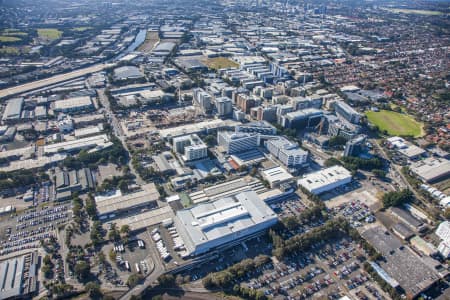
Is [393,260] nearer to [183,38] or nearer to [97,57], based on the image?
[97,57]

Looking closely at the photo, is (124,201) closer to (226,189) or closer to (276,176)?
(226,189)

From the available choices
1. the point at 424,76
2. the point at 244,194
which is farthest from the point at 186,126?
the point at 424,76

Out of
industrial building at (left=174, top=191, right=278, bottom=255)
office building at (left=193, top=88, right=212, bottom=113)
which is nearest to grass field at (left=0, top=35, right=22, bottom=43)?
office building at (left=193, top=88, right=212, bottom=113)

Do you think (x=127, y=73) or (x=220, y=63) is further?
(x=220, y=63)

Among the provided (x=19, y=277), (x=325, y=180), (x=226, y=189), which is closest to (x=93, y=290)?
(x=19, y=277)

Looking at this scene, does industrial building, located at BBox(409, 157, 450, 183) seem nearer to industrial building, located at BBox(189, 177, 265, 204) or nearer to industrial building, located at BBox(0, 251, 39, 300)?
industrial building, located at BBox(189, 177, 265, 204)

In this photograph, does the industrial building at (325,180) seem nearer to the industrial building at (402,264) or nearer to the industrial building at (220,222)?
the industrial building at (402,264)

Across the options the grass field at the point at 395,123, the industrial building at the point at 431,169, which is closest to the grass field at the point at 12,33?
the grass field at the point at 395,123
